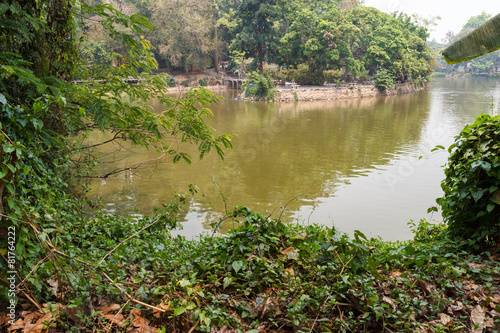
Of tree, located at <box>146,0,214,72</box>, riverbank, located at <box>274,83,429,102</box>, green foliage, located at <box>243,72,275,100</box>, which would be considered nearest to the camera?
green foliage, located at <box>243,72,275,100</box>

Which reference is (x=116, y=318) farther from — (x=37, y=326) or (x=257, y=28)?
(x=257, y=28)

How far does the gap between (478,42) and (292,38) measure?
26835 millimetres

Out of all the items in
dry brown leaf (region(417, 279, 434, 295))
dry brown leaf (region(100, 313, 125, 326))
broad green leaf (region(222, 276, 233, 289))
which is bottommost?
dry brown leaf (region(100, 313, 125, 326))

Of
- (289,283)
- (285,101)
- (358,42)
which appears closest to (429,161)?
(289,283)

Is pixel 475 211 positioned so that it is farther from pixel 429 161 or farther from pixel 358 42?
pixel 358 42

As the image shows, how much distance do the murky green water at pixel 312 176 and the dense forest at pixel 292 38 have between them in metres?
13.4

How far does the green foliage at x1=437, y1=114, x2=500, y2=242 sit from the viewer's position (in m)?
2.82

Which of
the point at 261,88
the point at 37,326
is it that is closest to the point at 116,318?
the point at 37,326

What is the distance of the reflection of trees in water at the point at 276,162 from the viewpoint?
7.11 m

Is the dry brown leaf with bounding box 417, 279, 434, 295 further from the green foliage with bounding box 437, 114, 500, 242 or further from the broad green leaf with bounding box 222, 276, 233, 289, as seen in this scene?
the broad green leaf with bounding box 222, 276, 233, 289

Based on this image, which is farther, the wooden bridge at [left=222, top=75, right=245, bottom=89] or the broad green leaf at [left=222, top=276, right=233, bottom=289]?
the wooden bridge at [left=222, top=75, right=245, bottom=89]

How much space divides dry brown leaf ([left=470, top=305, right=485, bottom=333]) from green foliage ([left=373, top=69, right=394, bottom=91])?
30502 millimetres

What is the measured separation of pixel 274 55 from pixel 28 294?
30183mm

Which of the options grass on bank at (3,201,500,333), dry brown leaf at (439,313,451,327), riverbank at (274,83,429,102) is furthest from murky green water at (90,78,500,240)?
riverbank at (274,83,429,102)
